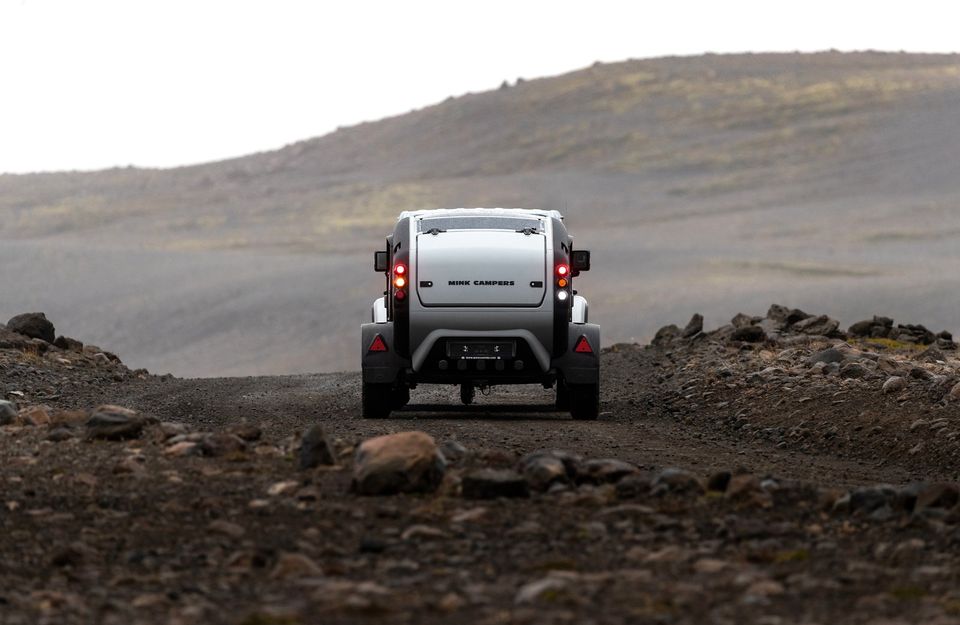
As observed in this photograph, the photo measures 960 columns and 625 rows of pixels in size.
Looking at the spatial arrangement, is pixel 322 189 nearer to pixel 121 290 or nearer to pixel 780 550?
pixel 121 290

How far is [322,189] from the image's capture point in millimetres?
169500

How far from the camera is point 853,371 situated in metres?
21.7

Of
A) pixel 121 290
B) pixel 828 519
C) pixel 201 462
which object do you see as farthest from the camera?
pixel 121 290

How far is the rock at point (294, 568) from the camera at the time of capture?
7863mm

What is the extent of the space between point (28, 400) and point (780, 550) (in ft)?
49.4

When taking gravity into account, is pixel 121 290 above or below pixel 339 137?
below

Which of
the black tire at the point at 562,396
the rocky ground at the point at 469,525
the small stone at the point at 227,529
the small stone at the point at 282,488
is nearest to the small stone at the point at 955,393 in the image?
the rocky ground at the point at 469,525

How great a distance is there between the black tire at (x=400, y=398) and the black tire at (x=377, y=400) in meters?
1.38

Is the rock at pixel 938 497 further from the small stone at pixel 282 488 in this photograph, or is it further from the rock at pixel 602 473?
the small stone at pixel 282 488

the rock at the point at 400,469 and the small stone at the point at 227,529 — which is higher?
the rock at the point at 400,469

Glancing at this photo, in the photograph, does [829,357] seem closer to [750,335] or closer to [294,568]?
[750,335]

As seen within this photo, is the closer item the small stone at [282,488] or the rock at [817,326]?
the small stone at [282,488]

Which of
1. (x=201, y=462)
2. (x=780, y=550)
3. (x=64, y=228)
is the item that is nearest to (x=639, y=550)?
(x=780, y=550)

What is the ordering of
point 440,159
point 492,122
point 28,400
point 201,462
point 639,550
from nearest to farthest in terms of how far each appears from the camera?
point 639,550 < point 201,462 < point 28,400 < point 440,159 < point 492,122
